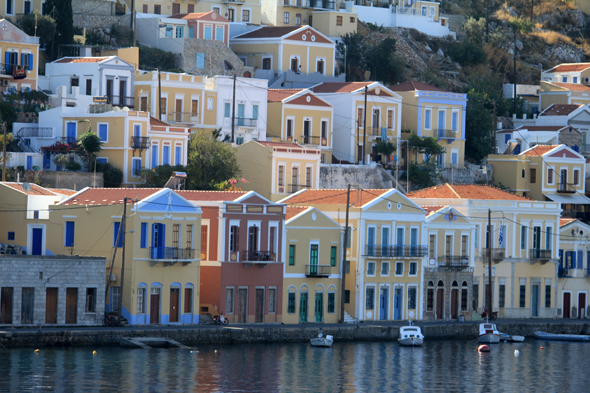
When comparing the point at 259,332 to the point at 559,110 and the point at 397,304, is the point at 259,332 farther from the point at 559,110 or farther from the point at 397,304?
the point at 559,110

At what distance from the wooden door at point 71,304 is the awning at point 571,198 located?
4488 cm

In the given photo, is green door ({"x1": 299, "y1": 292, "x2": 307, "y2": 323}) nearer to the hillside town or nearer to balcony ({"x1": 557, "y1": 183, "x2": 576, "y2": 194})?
the hillside town

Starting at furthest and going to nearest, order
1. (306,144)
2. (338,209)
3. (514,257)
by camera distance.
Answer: (306,144) → (514,257) → (338,209)

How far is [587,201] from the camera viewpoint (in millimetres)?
97125

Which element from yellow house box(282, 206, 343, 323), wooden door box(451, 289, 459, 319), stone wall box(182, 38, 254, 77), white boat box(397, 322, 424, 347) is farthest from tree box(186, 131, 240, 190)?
white boat box(397, 322, 424, 347)

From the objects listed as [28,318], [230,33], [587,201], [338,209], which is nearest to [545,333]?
[338,209]

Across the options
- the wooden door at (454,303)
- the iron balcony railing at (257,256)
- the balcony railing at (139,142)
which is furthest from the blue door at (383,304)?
the balcony railing at (139,142)

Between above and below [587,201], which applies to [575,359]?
below

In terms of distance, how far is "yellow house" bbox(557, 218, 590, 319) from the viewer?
8556cm

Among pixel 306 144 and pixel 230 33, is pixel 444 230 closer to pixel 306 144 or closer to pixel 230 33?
pixel 306 144

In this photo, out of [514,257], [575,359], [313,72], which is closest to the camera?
[575,359]

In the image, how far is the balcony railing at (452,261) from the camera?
78.3 metres

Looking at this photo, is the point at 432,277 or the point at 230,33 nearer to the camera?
the point at 432,277

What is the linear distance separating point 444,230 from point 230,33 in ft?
118
